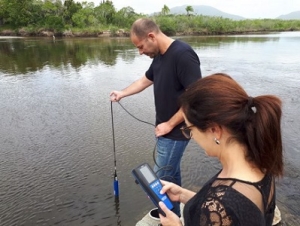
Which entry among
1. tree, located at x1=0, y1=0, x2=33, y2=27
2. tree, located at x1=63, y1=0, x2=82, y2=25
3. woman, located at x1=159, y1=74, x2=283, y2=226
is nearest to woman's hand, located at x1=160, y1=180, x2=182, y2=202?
woman, located at x1=159, y1=74, x2=283, y2=226

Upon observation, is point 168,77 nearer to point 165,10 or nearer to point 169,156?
point 169,156

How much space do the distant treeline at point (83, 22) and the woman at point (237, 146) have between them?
49.5 meters

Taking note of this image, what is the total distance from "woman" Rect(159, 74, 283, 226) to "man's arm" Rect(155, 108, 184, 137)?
125 centimetres

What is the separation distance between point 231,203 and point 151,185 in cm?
88

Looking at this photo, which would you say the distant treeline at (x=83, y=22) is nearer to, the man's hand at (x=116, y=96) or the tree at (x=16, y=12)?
the tree at (x=16, y=12)

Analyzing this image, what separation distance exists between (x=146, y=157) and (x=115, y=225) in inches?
70.1

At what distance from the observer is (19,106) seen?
8.06 metres

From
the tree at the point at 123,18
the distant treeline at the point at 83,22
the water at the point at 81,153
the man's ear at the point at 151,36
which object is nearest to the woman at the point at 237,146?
the water at the point at 81,153

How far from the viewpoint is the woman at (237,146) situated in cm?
112

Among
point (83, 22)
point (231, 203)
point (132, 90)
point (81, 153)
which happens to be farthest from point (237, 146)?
point (83, 22)

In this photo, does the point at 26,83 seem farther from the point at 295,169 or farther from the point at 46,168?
the point at 295,169

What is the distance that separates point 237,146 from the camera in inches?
49.3

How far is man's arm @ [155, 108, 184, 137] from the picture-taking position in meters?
2.54

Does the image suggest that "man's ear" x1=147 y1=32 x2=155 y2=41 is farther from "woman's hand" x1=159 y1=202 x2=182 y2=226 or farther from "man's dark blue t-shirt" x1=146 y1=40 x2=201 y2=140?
"woman's hand" x1=159 y1=202 x2=182 y2=226
